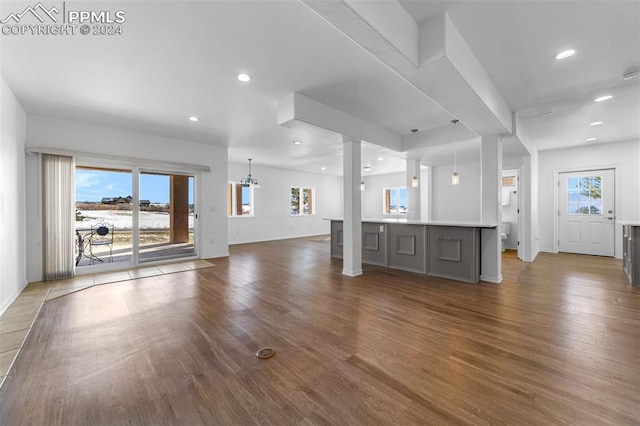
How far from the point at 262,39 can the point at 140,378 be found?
292 centimetres

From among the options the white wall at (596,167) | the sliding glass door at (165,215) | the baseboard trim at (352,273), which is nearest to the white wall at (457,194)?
the white wall at (596,167)

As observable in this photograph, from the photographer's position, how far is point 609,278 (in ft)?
14.5

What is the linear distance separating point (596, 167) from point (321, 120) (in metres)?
7.17

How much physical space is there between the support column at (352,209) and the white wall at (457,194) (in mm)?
5100

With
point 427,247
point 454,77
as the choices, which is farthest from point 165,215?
point 454,77

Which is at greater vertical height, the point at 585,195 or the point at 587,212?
the point at 585,195

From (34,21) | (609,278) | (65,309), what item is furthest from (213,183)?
(609,278)

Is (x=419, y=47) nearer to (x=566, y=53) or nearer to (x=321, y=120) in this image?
(x=566, y=53)

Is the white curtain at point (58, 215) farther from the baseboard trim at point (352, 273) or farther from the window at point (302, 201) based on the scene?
the window at point (302, 201)

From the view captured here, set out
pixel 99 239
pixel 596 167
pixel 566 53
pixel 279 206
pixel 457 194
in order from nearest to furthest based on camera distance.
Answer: pixel 566 53
pixel 99 239
pixel 596 167
pixel 457 194
pixel 279 206

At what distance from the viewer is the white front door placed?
6.27 metres

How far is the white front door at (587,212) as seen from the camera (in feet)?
20.6

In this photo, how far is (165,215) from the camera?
6430mm

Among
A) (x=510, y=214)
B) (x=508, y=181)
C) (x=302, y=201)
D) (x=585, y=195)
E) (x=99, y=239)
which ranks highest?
(x=508, y=181)
